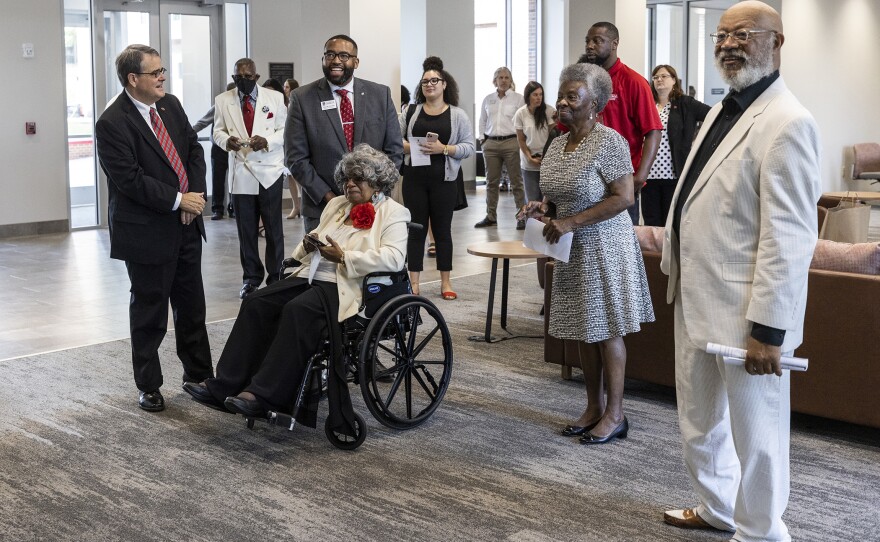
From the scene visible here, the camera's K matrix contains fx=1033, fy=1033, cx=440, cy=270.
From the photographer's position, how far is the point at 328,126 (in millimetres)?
5184

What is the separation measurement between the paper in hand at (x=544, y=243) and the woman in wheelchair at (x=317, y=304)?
1.87 ft

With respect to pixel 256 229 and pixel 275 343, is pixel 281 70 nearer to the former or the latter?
pixel 256 229

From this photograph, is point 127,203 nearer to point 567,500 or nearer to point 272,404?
point 272,404

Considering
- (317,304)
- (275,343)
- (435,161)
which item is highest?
(435,161)

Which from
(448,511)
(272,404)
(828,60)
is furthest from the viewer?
(828,60)

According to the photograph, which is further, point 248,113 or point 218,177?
point 218,177

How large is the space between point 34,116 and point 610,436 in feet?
26.3

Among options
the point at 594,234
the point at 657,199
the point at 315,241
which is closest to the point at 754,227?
the point at 594,234

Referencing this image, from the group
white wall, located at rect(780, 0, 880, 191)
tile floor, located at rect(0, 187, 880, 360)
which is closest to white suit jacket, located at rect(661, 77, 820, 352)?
tile floor, located at rect(0, 187, 880, 360)

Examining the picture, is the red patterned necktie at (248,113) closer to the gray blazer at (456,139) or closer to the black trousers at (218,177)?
the gray blazer at (456,139)

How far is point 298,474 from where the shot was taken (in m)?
3.81

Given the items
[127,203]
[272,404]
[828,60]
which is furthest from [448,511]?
[828,60]

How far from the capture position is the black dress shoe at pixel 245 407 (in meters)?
4.00

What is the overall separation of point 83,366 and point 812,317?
3.59 metres
